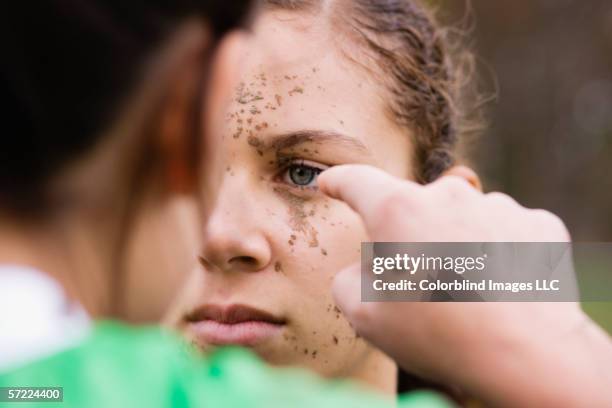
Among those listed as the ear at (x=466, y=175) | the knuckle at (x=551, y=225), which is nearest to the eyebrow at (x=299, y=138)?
the ear at (x=466, y=175)

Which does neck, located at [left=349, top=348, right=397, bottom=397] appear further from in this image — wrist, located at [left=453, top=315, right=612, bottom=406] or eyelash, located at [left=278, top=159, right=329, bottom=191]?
wrist, located at [left=453, top=315, right=612, bottom=406]

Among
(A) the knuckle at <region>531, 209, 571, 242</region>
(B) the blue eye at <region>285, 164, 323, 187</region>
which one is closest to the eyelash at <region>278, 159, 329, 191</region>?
(B) the blue eye at <region>285, 164, 323, 187</region>

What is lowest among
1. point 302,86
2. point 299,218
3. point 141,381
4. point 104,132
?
point 141,381

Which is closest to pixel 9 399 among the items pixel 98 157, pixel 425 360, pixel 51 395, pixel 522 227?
pixel 51 395

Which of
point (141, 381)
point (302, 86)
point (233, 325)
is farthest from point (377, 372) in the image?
point (141, 381)

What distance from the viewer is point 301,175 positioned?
821 mm

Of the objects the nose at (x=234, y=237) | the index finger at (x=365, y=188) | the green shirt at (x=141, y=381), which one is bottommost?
the green shirt at (x=141, y=381)

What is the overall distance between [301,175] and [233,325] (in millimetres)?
167

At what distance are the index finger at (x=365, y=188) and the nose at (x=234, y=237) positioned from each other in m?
0.20

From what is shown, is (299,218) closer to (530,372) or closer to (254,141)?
(254,141)

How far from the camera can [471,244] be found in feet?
1.89

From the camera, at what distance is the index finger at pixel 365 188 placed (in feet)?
1.80

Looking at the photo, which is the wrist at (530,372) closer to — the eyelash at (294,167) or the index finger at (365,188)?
the index finger at (365,188)

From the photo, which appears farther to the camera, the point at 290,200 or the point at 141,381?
the point at 290,200
